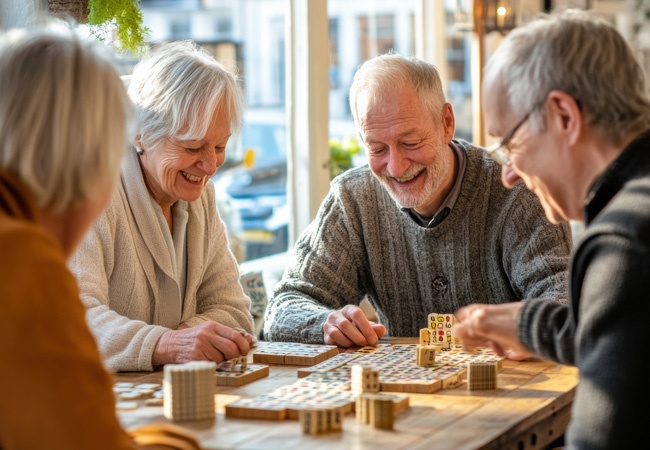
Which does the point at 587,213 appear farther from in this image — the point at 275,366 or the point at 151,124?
the point at 151,124

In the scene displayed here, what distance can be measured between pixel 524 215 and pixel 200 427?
1489mm

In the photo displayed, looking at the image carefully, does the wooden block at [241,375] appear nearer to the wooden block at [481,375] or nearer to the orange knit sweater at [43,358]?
the wooden block at [481,375]

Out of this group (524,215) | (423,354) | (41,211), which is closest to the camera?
(41,211)

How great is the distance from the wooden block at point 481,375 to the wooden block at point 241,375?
53 centimetres

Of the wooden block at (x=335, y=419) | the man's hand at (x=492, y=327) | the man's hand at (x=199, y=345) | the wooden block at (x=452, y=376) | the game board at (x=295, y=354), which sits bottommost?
the game board at (x=295, y=354)

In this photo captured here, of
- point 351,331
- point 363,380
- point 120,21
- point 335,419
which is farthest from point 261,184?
point 335,419

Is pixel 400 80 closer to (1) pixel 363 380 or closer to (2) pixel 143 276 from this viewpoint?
(2) pixel 143 276

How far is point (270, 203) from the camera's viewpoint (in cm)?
552

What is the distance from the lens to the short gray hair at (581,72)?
6.66 ft

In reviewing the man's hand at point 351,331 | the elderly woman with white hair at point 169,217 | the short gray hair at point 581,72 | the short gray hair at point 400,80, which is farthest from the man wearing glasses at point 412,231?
the short gray hair at point 581,72

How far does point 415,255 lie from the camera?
3395 mm

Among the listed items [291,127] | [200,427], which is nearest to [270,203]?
[291,127]

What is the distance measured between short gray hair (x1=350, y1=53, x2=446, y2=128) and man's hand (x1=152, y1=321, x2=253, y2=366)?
957 millimetres

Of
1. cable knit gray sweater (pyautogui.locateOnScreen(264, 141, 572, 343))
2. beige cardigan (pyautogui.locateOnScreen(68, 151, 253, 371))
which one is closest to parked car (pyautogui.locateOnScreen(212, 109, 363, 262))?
cable knit gray sweater (pyautogui.locateOnScreen(264, 141, 572, 343))
